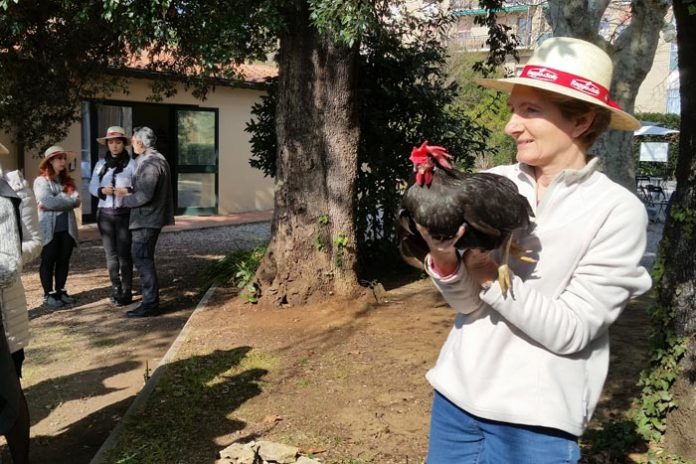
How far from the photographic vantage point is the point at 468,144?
30.1 feet

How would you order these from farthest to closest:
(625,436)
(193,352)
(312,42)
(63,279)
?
1. (63,279)
2. (312,42)
3. (193,352)
4. (625,436)

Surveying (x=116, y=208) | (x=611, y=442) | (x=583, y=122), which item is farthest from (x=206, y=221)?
(x=583, y=122)

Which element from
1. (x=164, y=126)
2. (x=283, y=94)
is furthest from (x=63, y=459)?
(x=164, y=126)

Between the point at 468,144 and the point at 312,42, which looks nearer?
the point at 312,42

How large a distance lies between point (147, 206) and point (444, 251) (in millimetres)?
6115

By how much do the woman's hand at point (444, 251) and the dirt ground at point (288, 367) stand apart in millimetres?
2362

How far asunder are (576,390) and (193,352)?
15.0 ft

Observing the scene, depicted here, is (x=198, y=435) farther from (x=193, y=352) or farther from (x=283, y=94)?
(x=283, y=94)

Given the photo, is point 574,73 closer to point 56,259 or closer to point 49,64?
point 56,259

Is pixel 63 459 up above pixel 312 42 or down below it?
below

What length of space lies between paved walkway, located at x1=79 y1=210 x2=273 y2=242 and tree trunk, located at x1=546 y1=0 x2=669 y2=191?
347 inches

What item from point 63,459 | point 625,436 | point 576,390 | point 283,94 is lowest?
point 63,459

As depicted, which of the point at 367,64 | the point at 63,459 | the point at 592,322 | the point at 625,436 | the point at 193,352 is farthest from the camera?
the point at 367,64

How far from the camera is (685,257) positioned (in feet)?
12.3
